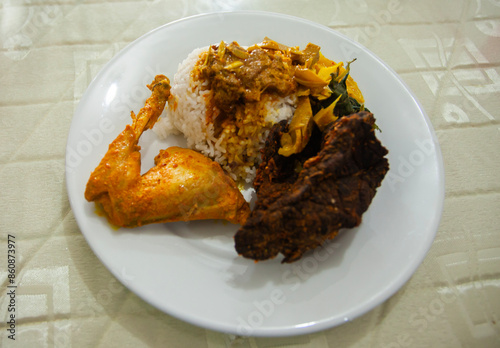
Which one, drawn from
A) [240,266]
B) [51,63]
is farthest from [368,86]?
[51,63]

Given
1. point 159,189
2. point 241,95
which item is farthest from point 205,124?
point 159,189

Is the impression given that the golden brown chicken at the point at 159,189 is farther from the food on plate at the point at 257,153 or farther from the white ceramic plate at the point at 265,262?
the white ceramic plate at the point at 265,262

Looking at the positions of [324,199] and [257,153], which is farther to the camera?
[257,153]

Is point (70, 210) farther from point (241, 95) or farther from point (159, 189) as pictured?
point (241, 95)

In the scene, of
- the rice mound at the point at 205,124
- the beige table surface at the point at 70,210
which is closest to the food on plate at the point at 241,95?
the rice mound at the point at 205,124

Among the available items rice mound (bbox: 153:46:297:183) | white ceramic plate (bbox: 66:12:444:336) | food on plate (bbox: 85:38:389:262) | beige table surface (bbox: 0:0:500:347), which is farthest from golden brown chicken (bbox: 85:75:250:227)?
beige table surface (bbox: 0:0:500:347)
